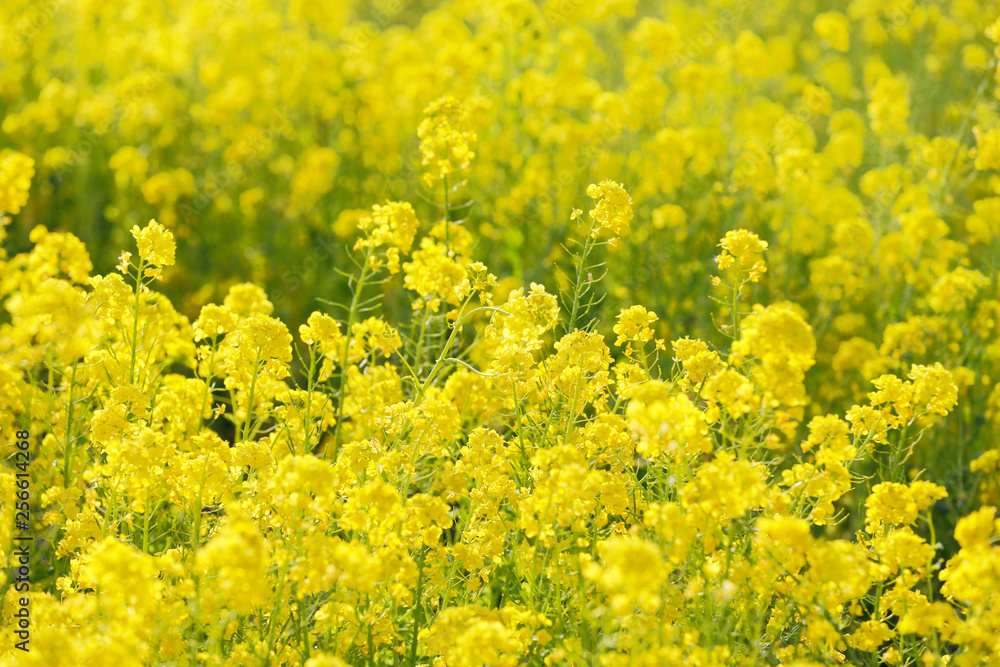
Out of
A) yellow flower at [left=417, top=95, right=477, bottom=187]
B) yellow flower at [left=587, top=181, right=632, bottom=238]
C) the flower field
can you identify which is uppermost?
yellow flower at [left=417, top=95, right=477, bottom=187]

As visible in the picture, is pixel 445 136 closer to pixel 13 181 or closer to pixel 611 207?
pixel 611 207

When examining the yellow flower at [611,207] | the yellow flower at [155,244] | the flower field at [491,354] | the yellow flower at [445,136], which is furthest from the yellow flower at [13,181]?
the yellow flower at [611,207]

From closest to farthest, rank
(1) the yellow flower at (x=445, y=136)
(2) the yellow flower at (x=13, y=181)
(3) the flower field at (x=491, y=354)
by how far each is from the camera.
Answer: (3) the flower field at (x=491, y=354)
(1) the yellow flower at (x=445, y=136)
(2) the yellow flower at (x=13, y=181)

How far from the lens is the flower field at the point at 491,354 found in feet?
7.26

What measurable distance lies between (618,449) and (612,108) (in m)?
→ 3.14

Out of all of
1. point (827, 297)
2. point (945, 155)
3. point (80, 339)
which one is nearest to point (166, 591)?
point (80, 339)

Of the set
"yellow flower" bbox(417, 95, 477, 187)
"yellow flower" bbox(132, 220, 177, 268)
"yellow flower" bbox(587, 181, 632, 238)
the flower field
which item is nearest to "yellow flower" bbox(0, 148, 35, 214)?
the flower field

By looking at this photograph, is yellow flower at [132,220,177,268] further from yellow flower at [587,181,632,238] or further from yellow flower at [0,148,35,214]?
yellow flower at [587,181,632,238]

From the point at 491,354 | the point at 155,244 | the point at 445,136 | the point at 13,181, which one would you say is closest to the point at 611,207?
the point at 491,354

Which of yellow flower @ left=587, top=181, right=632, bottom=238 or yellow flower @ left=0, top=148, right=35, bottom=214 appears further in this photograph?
yellow flower @ left=0, top=148, right=35, bottom=214

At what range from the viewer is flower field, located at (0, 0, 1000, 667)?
87.1 inches

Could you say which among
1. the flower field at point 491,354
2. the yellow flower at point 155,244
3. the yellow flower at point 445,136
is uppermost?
the yellow flower at point 445,136

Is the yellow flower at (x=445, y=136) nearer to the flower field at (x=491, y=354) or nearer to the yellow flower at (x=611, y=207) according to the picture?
the flower field at (x=491, y=354)

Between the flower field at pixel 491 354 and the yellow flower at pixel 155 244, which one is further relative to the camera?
the yellow flower at pixel 155 244
